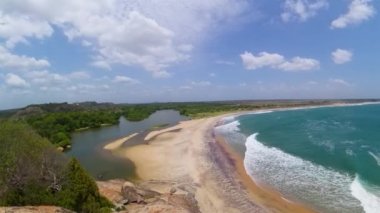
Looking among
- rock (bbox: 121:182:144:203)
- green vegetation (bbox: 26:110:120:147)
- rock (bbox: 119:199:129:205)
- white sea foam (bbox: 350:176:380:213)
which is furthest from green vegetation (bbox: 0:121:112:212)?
green vegetation (bbox: 26:110:120:147)

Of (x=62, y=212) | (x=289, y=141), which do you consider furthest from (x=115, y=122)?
(x=62, y=212)

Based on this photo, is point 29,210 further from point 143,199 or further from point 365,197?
point 365,197

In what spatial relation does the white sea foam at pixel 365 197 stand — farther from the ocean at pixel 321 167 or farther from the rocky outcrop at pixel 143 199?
the rocky outcrop at pixel 143 199

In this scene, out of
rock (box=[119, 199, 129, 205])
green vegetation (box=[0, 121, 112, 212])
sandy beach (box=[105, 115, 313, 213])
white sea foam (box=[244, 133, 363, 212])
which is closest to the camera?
green vegetation (box=[0, 121, 112, 212])

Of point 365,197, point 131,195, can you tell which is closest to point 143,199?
point 131,195

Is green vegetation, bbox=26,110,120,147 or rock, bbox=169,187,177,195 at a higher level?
green vegetation, bbox=26,110,120,147

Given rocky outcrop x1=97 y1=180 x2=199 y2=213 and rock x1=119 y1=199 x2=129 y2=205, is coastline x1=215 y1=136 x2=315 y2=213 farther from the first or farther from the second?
rock x1=119 y1=199 x2=129 y2=205
